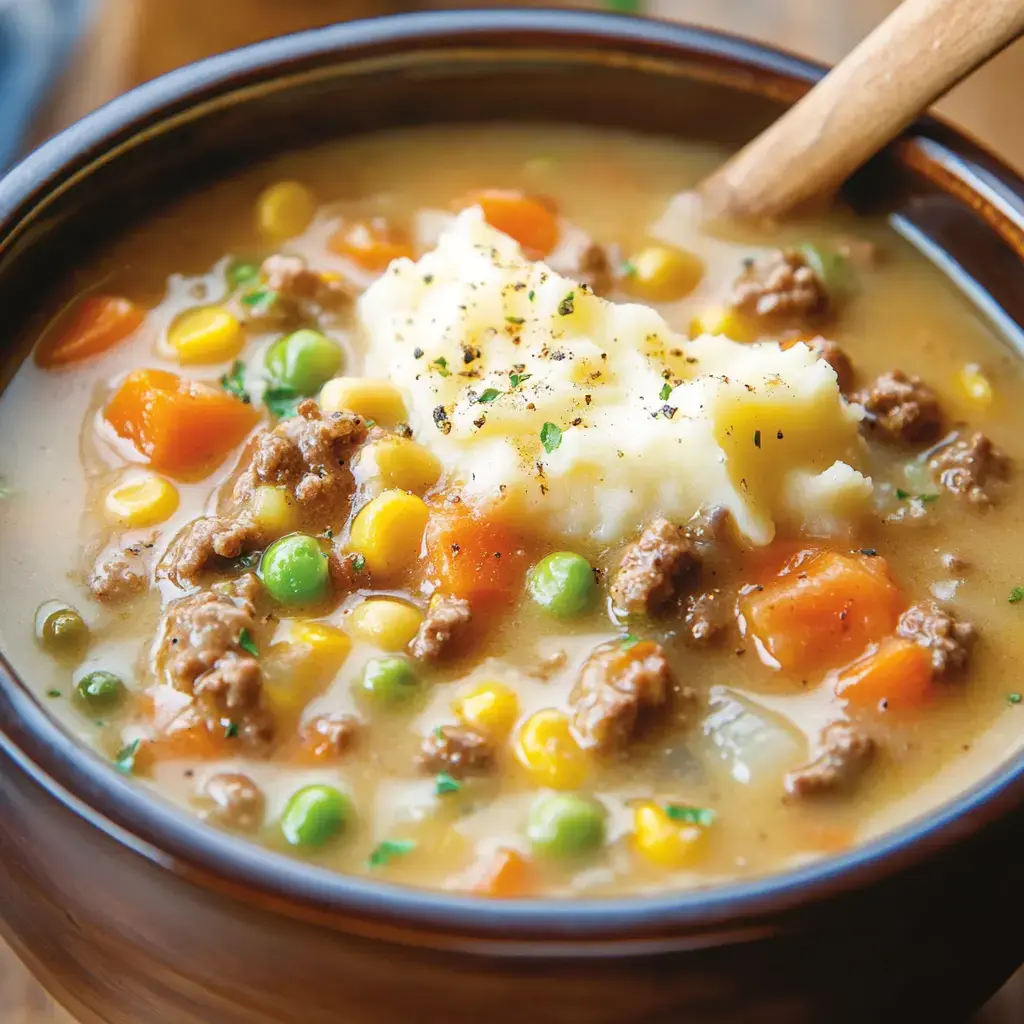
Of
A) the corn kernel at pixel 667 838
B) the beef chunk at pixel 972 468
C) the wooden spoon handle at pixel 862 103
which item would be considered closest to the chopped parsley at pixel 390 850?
the corn kernel at pixel 667 838

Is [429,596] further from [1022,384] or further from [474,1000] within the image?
[1022,384]

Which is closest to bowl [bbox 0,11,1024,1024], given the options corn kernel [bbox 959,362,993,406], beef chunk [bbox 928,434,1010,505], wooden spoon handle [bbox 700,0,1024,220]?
beef chunk [bbox 928,434,1010,505]

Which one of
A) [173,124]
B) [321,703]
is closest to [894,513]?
[321,703]

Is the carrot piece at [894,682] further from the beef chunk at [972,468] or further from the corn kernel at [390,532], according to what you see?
the corn kernel at [390,532]

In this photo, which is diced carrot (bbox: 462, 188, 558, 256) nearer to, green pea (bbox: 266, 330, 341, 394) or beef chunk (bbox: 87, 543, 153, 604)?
green pea (bbox: 266, 330, 341, 394)

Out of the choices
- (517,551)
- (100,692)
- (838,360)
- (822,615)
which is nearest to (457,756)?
(517,551)

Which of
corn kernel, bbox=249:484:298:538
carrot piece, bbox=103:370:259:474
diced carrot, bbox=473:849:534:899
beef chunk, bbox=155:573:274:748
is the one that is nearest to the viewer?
diced carrot, bbox=473:849:534:899
